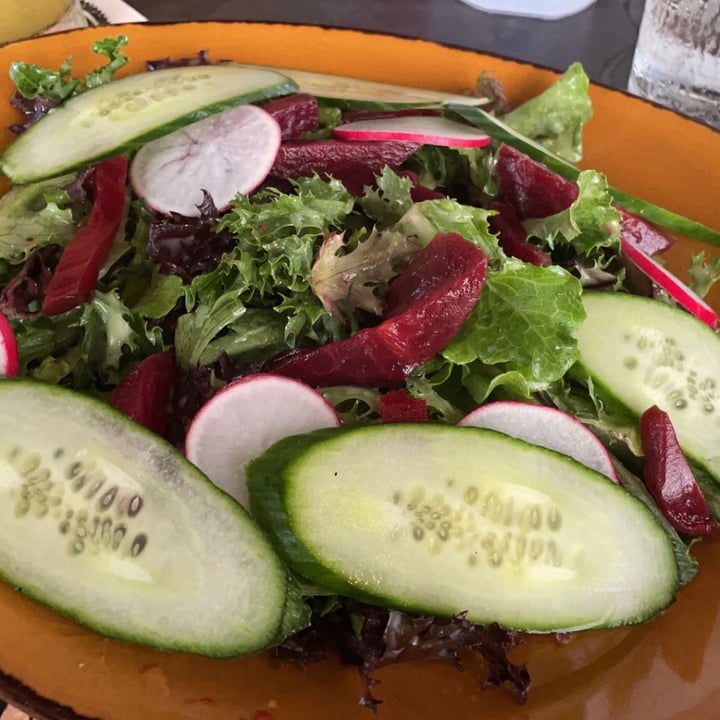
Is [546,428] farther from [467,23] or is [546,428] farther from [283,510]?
[467,23]

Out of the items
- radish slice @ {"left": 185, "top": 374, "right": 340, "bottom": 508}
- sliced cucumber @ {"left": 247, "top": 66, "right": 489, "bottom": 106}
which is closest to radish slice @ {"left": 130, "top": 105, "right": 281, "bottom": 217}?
sliced cucumber @ {"left": 247, "top": 66, "right": 489, "bottom": 106}

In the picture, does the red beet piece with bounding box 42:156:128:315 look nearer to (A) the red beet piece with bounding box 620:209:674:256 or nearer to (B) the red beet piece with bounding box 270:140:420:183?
(B) the red beet piece with bounding box 270:140:420:183

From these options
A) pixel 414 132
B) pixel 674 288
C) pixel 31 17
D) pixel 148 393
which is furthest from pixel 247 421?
pixel 31 17

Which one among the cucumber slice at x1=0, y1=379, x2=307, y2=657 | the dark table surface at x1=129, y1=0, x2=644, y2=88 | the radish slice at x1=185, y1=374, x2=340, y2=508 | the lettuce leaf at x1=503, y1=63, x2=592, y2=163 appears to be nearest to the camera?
the cucumber slice at x1=0, y1=379, x2=307, y2=657

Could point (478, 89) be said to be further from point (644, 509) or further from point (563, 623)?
point (563, 623)

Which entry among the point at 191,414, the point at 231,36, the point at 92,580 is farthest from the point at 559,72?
the point at 92,580

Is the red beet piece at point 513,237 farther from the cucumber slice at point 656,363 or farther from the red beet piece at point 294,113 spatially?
the red beet piece at point 294,113
